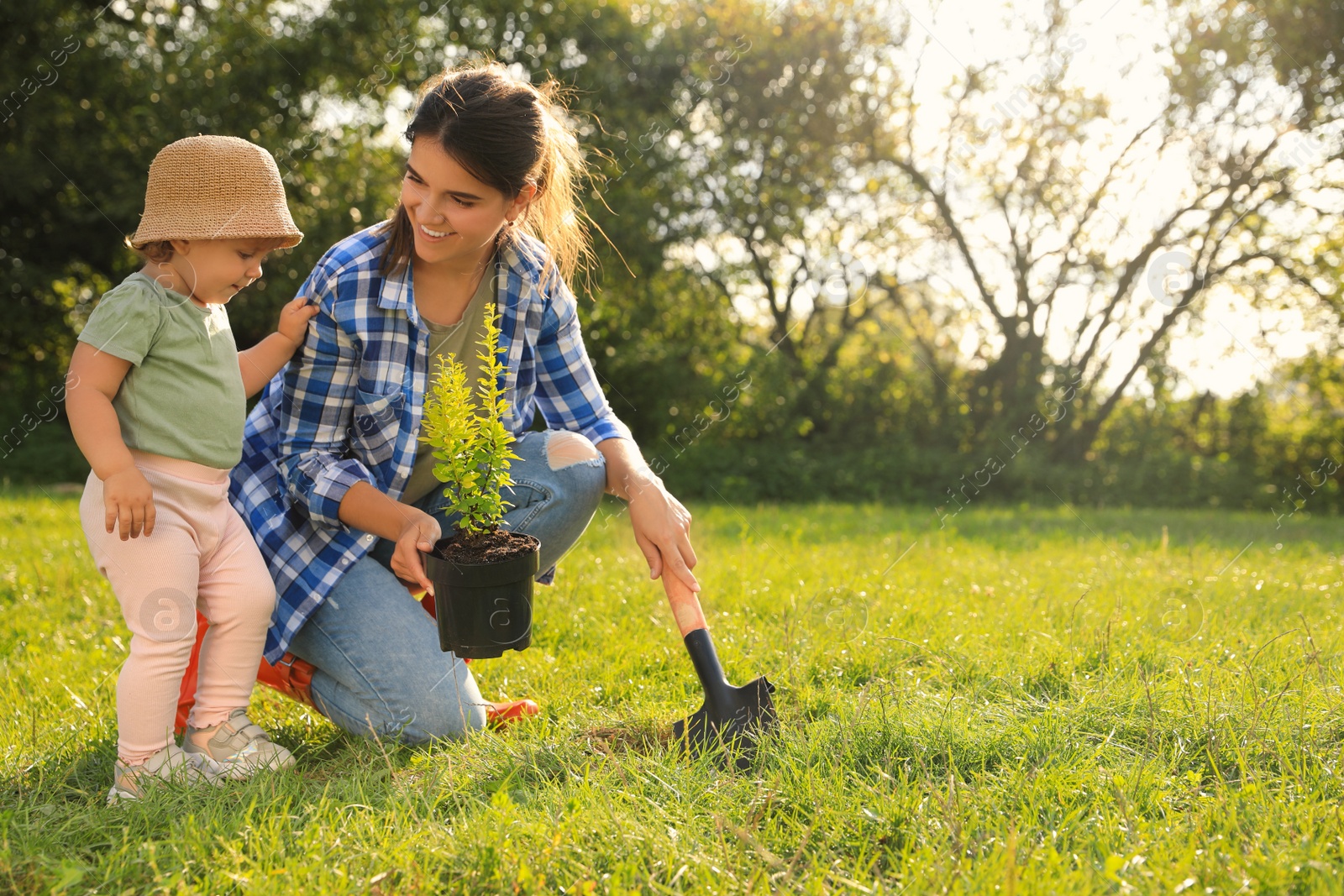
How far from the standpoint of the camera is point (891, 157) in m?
10.4

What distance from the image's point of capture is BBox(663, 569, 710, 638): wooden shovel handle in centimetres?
225

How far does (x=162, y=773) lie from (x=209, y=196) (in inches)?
A: 50.9

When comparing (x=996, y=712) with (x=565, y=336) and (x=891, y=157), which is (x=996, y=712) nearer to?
(x=565, y=336)

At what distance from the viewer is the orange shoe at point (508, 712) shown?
2.43m

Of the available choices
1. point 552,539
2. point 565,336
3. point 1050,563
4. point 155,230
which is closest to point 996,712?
point 552,539

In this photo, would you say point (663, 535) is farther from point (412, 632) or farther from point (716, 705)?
point (412, 632)

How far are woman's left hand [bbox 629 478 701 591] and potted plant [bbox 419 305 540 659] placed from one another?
0.28 meters

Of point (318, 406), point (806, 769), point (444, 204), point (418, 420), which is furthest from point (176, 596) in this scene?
point (806, 769)

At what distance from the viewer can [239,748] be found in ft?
7.24

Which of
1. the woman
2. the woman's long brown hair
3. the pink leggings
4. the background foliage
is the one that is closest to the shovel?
the woman

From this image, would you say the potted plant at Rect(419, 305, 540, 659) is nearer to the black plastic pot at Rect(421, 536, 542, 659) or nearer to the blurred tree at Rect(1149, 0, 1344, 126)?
the black plastic pot at Rect(421, 536, 542, 659)

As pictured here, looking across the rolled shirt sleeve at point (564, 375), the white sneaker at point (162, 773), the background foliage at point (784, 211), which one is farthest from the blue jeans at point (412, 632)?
the background foliage at point (784, 211)

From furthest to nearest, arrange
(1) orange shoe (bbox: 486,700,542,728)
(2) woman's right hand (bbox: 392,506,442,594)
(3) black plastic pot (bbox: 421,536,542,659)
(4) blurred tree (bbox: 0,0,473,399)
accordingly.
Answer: (4) blurred tree (bbox: 0,0,473,399), (1) orange shoe (bbox: 486,700,542,728), (2) woman's right hand (bbox: 392,506,442,594), (3) black plastic pot (bbox: 421,536,542,659)

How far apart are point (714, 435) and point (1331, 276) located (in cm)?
696
